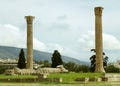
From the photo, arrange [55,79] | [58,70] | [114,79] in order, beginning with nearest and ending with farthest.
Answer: [55,79]
[114,79]
[58,70]

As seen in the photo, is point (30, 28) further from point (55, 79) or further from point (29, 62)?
point (55, 79)

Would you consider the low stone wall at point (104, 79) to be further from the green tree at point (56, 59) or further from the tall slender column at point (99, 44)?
the green tree at point (56, 59)

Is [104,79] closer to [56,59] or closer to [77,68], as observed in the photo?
[56,59]

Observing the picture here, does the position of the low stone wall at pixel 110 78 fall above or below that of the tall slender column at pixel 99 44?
below

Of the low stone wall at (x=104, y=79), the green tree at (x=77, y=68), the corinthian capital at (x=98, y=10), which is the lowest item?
the low stone wall at (x=104, y=79)

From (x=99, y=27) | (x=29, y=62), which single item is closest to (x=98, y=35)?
(x=99, y=27)

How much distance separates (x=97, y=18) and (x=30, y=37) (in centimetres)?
1217

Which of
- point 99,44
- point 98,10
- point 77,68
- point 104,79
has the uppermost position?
point 98,10

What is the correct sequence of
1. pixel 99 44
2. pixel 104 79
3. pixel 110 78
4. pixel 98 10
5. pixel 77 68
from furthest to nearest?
pixel 77 68
pixel 98 10
pixel 99 44
pixel 110 78
pixel 104 79

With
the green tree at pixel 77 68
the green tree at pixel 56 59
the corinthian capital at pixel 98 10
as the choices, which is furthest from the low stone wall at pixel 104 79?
the green tree at pixel 77 68

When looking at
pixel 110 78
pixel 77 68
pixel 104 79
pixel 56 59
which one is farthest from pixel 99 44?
pixel 77 68

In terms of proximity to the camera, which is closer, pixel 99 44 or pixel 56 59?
pixel 99 44

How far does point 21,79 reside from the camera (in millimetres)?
38656

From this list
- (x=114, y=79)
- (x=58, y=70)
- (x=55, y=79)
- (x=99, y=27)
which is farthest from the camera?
(x=58, y=70)
